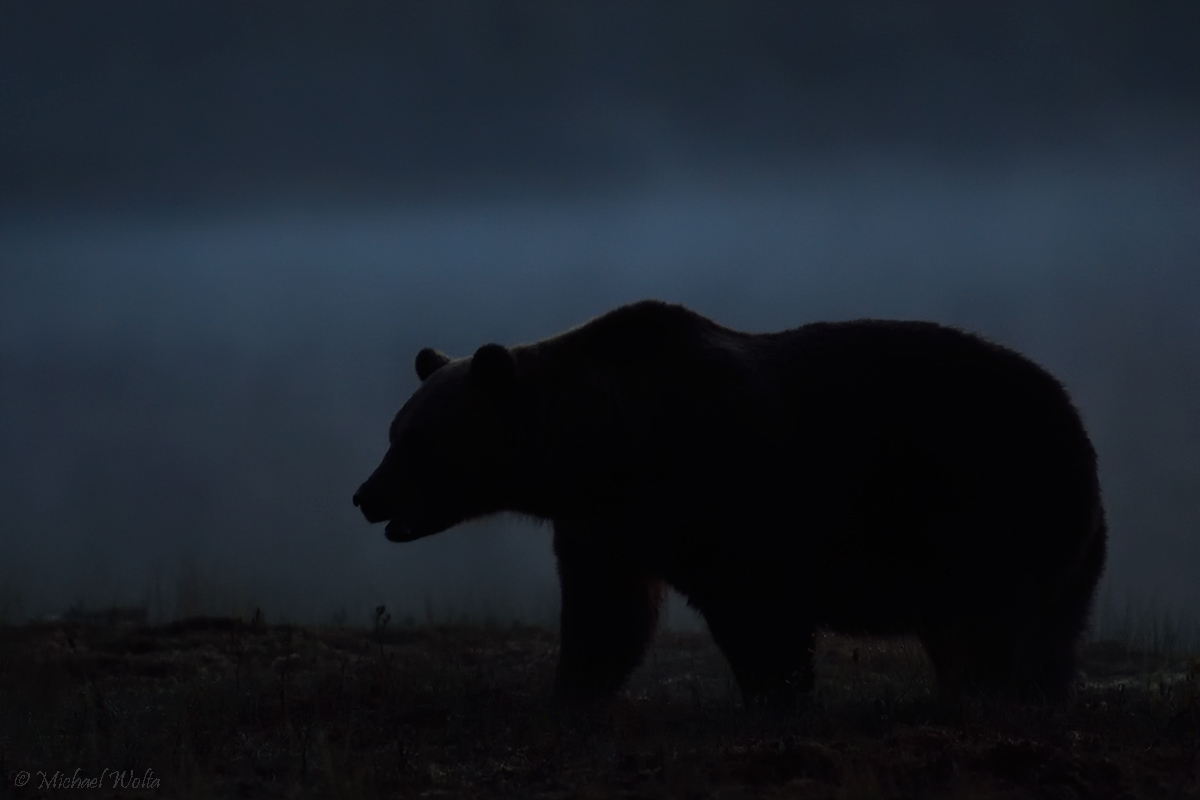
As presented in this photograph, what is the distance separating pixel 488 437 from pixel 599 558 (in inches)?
44.5

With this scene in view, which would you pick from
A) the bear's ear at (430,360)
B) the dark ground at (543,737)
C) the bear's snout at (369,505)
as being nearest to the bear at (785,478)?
the bear's snout at (369,505)

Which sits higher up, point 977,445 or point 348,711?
point 977,445

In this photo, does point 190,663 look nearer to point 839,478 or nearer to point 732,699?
point 732,699

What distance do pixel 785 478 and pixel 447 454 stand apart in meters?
2.18

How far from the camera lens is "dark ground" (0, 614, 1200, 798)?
18.9 feet

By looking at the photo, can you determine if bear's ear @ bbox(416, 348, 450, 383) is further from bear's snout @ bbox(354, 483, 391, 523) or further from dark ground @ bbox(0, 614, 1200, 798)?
dark ground @ bbox(0, 614, 1200, 798)

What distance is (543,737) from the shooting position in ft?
22.8

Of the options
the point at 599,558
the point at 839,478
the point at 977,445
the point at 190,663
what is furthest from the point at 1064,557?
the point at 190,663

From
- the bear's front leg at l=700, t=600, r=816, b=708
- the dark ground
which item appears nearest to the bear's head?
the dark ground

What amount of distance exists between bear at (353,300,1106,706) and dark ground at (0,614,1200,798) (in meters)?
0.49

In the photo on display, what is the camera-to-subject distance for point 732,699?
8.01 metres

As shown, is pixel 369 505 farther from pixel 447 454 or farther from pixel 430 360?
pixel 430 360

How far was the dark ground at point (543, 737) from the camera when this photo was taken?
5.77 m

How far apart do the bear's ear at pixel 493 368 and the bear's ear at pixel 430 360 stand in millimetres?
1078
